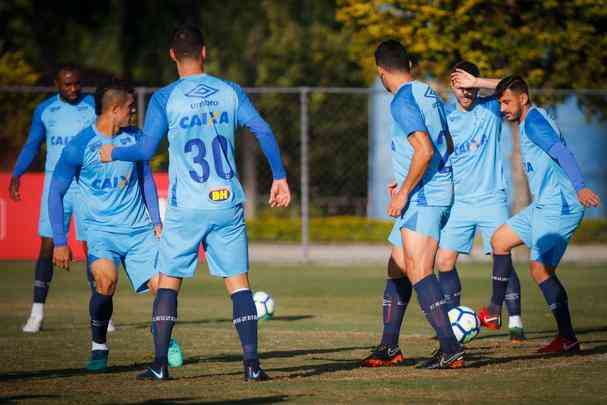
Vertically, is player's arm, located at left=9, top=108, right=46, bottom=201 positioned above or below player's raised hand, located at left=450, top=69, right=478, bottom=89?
below

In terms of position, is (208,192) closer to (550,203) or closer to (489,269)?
(550,203)

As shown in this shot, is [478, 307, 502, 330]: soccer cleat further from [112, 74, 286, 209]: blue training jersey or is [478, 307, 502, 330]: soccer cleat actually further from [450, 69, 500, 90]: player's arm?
[112, 74, 286, 209]: blue training jersey

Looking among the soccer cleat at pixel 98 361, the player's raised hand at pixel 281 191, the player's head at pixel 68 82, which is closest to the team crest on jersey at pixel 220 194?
the player's raised hand at pixel 281 191

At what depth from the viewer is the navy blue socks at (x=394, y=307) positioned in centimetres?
894

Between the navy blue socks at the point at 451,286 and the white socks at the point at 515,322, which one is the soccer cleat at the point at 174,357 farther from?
the white socks at the point at 515,322

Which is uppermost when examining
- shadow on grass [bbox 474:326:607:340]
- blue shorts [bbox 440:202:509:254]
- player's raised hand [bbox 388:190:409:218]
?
player's raised hand [bbox 388:190:409:218]

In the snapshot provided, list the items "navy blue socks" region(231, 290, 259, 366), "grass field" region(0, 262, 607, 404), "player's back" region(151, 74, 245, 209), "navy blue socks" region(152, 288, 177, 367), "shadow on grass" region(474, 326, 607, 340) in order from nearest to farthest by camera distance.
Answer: "grass field" region(0, 262, 607, 404) → "player's back" region(151, 74, 245, 209) → "navy blue socks" region(231, 290, 259, 366) → "navy blue socks" region(152, 288, 177, 367) → "shadow on grass" region(474, 326, 607, 340)

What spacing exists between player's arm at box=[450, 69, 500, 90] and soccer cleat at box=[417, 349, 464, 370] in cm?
229

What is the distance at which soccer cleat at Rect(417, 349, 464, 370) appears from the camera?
332 inches

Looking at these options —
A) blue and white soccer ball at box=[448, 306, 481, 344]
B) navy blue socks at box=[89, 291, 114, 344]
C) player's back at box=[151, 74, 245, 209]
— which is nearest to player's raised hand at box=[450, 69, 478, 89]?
blue and white soccer ball at box=[448, 306, 481, 344]

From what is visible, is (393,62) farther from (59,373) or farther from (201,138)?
(59,373)

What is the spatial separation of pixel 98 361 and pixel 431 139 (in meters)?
2.92

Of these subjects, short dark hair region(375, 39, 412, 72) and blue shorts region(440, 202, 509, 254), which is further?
blue shorts region(440, 202, 509, 254)

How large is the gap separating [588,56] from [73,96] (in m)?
11.4
